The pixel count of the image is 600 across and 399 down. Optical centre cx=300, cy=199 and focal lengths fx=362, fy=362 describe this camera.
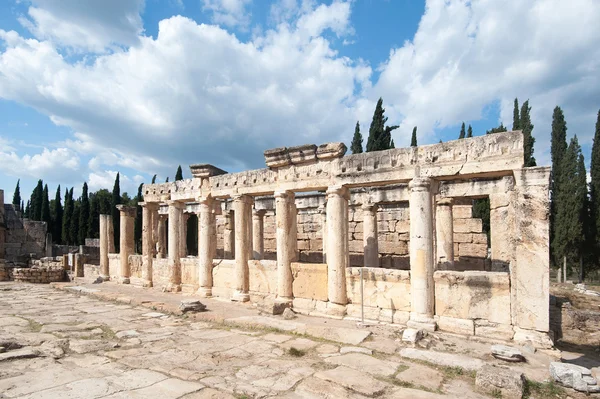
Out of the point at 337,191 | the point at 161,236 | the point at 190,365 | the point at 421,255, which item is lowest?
the point at 190,365

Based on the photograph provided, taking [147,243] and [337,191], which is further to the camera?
[147,243]

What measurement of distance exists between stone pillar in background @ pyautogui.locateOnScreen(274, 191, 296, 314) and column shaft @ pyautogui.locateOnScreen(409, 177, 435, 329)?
136 inches

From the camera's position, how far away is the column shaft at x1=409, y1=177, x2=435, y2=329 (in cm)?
765

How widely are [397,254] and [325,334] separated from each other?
26.8 ft

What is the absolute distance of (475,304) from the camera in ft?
24.0

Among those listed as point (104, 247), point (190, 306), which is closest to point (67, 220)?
point (104, 247)

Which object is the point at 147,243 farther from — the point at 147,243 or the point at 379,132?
the point at 379,132

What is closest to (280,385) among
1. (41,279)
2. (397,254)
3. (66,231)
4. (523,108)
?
(397,254)

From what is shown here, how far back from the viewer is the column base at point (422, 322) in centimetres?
746

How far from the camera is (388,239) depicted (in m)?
14.7

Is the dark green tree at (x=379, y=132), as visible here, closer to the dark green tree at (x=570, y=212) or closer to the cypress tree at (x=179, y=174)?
the dark green tree at (x=570, y=212)

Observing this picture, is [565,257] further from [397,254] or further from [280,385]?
[280,385]

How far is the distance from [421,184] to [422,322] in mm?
2910

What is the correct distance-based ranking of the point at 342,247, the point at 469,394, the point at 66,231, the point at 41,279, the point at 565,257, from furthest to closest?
the point at 66,231 → the point at 565,257 → the point at 41,279 → the point at 342,247 → the point at 469,394
